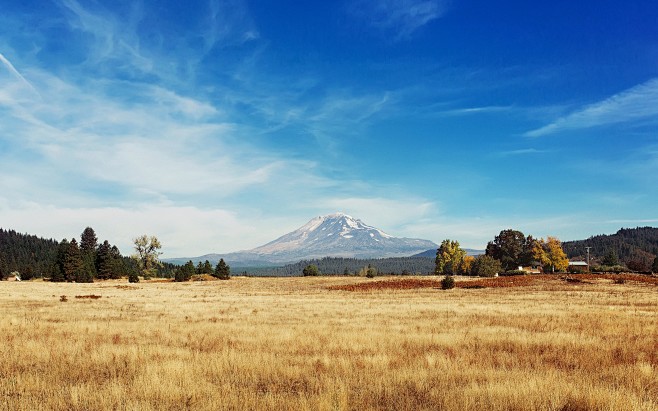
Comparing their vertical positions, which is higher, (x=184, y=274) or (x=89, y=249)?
(x=89, y=249)

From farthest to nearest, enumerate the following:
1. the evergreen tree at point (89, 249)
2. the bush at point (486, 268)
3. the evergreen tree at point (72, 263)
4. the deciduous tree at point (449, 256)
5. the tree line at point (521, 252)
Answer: the deciduous tree at point (449, 256) → the tree line at point (521, 252) → the evergreen tree at point (89, 249) → the evergreen tree at point (72, 263) → the bush at point (486, 268)

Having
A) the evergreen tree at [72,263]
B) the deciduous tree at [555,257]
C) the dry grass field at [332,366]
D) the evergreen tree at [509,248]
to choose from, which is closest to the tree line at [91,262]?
the evergreen tree at [72,263]

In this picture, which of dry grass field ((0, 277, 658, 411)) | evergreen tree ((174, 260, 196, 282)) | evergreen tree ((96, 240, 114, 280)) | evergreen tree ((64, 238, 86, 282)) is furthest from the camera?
evergreen tree ((96, 240, 114, 280))

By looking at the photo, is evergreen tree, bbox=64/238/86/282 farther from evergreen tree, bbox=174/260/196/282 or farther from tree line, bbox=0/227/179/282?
evergreen tree, bbox=174/260/196/282

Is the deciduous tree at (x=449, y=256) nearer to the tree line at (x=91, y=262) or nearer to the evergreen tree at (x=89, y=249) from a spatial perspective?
the tree line at (x=91, y=262)

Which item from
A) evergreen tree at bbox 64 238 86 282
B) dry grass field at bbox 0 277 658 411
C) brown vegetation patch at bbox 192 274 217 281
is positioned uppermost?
evergreen tree at bbox 64 238 86 282

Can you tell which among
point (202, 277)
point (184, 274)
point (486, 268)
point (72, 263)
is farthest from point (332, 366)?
point (72, 263)

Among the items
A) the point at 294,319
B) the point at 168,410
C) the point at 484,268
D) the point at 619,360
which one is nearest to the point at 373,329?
the point at 294,319

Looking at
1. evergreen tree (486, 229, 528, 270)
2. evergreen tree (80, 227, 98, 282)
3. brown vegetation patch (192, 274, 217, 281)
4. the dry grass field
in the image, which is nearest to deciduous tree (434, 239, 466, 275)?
evergreen tree (486, 229, 528, 270)

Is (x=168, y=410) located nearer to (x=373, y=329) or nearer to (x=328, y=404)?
(x=328, y=404)

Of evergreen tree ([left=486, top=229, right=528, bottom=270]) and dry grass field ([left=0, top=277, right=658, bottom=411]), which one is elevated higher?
evergreen tree ([left=486, top=229, right=528, bottom=270])

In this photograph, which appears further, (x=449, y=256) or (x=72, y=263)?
(x=449, y=256)

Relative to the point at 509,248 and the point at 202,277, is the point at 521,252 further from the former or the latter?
the point at 202,277

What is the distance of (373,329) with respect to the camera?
17031 millimetres
